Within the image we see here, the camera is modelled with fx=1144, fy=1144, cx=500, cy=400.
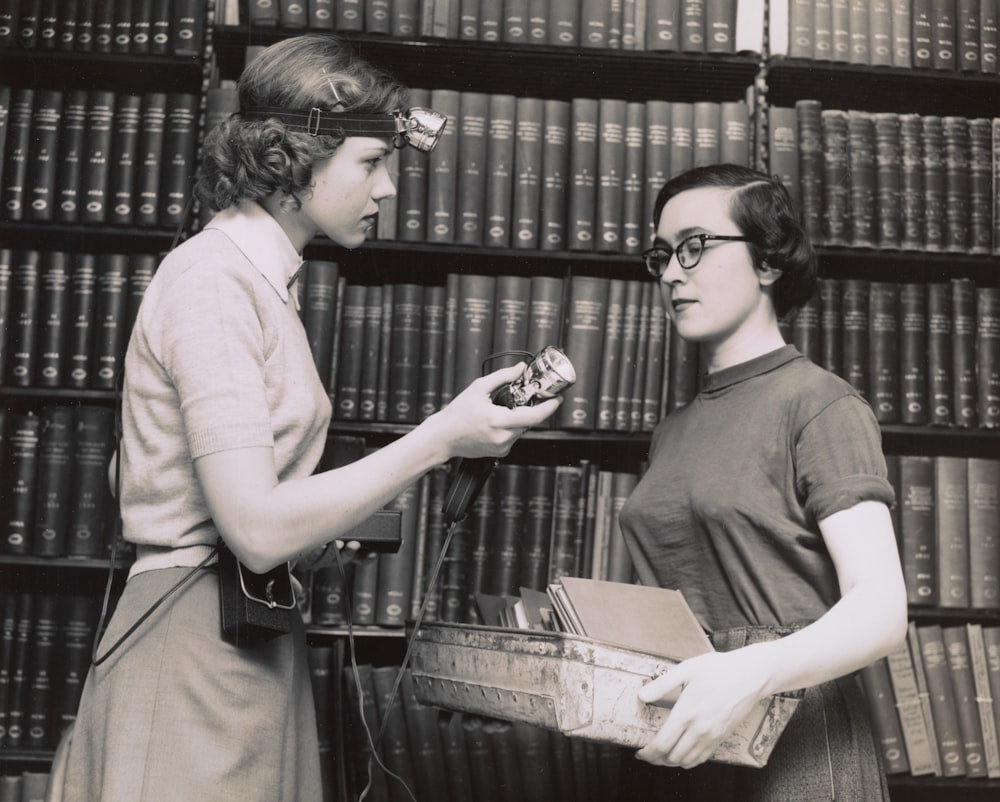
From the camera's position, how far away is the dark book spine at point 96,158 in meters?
2.14

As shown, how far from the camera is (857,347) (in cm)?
218

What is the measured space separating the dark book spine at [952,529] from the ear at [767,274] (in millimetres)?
743

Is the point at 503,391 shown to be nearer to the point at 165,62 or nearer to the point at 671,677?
the point at 671,677

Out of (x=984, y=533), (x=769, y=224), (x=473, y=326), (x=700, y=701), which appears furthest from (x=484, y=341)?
(x=700, y=701)

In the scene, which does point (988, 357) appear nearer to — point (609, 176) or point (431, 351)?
point (609, 176)

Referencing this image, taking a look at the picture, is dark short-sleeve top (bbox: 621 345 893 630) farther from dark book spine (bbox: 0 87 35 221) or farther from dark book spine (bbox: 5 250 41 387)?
dark book spine (bbox: 0 87 35 221)

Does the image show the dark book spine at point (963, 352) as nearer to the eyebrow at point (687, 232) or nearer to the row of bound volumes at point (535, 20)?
the row of bound volumes at point (535, 20)

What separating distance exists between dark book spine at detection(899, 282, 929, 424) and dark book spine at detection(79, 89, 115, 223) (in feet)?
5.02

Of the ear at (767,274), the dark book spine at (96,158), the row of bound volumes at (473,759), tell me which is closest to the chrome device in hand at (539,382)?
the ear at (767,274)

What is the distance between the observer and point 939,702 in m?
2.12

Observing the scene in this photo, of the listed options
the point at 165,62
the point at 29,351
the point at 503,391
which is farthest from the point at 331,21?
the point at 503,391

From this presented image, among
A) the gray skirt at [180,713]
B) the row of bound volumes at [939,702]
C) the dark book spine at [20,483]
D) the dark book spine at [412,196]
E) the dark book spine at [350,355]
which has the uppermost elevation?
the dark book spine at [412,196]

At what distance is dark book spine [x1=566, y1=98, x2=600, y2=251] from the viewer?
2.17 metres

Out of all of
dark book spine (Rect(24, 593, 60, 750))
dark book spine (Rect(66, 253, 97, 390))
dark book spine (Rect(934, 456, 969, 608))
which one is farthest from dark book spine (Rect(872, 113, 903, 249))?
dark book spine (Rect(24, 593, 60, 750))
